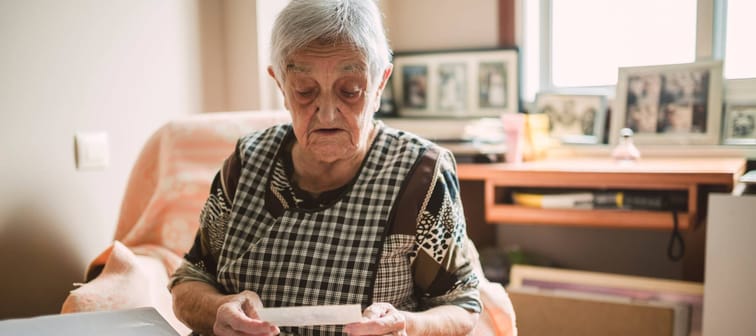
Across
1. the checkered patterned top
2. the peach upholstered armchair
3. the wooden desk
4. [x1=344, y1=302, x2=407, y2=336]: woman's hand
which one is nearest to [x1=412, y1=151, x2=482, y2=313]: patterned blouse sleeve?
the checkered patterned top

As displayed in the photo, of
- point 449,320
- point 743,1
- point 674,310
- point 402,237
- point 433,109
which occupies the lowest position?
point 674,310

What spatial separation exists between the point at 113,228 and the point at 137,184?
0.88 ft

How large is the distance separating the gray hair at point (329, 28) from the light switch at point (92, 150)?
0.79 m

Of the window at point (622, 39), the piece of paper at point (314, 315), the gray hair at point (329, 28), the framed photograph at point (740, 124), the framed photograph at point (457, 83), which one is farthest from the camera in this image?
the framed photograph at point (457, 83)

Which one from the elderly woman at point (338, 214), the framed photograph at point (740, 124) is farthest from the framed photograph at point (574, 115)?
the elderly woman at point (338, 214)

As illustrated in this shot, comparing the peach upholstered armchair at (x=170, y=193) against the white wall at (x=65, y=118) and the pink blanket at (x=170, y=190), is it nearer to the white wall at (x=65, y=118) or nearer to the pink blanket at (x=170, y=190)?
the pink blanket at (x=170, y=190)

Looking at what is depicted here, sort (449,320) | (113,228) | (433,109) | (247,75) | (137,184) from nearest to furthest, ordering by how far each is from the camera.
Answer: (449,320) → (137,184) → (113,228) → (247,75) → (433,109)

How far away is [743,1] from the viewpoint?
2.28 m

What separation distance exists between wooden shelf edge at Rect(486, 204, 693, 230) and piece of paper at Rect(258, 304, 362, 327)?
1243mm

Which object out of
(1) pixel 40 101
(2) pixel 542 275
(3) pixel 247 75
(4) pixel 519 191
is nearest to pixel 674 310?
(2) pixel 542 275

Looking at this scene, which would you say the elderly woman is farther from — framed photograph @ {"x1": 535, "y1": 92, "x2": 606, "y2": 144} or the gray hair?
framed photograph @ {"x1": 535, "y1": 92, "x2": 606, "y2": 144}

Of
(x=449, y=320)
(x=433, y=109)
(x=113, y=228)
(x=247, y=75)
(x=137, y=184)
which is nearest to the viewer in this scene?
(x=449, y=320)

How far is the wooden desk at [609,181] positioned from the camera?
1.86m

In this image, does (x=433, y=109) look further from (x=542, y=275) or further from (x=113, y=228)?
(x=113, y=228)
